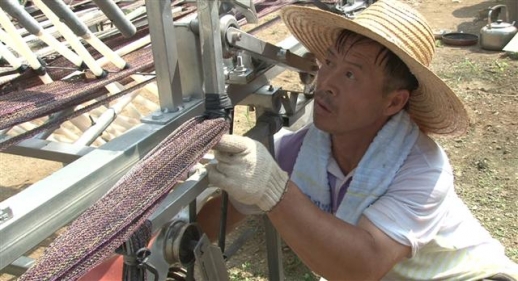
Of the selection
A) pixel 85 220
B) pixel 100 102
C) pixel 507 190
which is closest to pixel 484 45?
pixel 507 190

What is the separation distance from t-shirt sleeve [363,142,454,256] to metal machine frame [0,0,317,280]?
14.8 inches

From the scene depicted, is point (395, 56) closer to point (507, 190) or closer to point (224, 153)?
point (224, 153)

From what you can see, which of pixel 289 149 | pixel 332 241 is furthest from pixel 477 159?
pixel 332 241

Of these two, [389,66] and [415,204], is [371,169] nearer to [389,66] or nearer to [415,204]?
[415,204]

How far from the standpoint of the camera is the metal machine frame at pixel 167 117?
862mm

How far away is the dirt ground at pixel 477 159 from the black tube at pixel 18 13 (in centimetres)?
123

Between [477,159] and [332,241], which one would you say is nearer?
[332,241]

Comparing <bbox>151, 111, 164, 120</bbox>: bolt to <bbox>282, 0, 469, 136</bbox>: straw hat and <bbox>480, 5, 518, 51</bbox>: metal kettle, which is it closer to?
<bbox>282, 0, 469, 136</bbox>: straw hat

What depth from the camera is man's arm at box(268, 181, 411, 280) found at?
1271 mm

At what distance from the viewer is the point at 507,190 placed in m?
3.11

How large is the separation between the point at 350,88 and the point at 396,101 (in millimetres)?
149

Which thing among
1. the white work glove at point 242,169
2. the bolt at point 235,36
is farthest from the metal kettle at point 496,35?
the white work glove at point 242,169

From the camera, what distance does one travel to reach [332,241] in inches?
51.1

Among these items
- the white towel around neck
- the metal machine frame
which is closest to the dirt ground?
the white towel around neck
